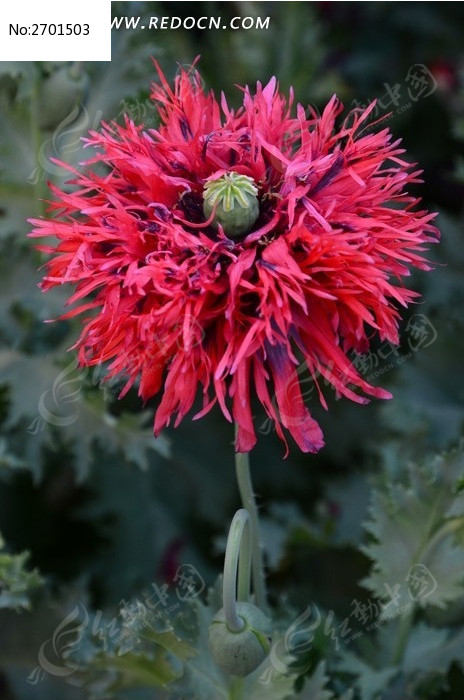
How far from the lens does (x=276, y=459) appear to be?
4.76 feet

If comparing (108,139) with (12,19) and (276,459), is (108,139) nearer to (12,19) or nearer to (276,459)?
(12,19)

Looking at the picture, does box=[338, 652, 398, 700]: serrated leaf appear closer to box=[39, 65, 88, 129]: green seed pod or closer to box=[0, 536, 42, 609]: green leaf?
box=[0, 536, 42, 609]: green leaf

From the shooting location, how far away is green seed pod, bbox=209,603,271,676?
736 millimetres

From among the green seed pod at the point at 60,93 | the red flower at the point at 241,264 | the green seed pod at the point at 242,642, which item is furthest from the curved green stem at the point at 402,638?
the green seed pod at the point at 60,93

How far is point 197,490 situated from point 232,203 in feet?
2.67

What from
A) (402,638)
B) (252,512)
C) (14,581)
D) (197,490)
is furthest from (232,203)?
(197,490)

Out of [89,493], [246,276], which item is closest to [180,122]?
[246,276]

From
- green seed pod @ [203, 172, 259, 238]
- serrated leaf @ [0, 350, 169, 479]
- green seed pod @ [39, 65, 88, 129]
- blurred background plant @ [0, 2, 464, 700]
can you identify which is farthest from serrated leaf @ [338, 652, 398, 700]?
green seed pod @ [39, 65, 88, 129]

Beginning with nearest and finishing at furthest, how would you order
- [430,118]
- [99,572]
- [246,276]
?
[246,276] < [99,572] < [430,118]

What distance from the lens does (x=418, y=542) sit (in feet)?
3.10

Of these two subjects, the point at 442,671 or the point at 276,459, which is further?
the point at 276,459

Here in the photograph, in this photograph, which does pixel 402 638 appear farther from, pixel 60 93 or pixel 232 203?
pixel 60 93

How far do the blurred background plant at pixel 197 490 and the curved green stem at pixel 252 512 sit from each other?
0.06m

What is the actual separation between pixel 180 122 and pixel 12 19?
326mm
